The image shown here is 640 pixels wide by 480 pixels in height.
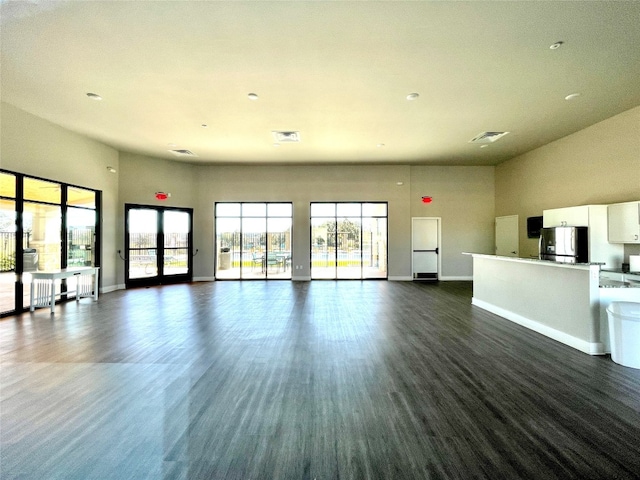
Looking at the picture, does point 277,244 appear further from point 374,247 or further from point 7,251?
point 7,251

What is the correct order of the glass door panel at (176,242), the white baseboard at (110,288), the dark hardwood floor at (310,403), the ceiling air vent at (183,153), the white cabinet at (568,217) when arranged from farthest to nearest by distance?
the glass door panel at (176,242), the ceiling air vent at (183,153), the white baseboard at (110,288), the white cabinet at (568,217), the dark hardwood floor at (310,403)

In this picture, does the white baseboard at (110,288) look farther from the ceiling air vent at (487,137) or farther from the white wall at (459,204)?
the ceiling air vent at (487,137)

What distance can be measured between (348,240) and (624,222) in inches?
264

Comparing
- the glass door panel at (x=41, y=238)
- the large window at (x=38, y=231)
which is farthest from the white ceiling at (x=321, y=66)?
the glass door panel at (x=41, y=238)

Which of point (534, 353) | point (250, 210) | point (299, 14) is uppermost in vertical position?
point (299, 14)

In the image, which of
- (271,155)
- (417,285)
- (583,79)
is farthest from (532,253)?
(271,155)

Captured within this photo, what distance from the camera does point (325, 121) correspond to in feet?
20.6

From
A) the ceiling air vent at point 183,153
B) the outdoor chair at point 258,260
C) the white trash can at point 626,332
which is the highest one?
the ceiling air vent at point 183,153

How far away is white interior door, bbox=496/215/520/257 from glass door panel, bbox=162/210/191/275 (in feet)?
33.2

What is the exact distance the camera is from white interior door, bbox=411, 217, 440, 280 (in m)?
10.6

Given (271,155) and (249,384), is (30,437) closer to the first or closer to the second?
(249,384)

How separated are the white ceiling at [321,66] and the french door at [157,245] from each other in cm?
284

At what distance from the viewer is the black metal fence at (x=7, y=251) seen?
559 centimetres

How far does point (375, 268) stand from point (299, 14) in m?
8.36
